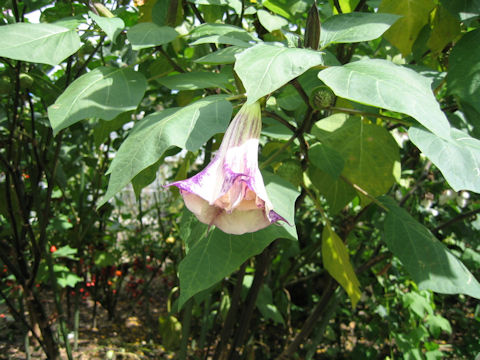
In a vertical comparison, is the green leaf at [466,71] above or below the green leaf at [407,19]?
below

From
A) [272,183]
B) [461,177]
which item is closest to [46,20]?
[272,183]

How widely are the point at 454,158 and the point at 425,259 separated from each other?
0.35 metres

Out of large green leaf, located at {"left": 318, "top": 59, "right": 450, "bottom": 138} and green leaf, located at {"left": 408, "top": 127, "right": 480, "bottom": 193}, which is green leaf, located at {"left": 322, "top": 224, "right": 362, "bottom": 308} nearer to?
green leaf, located at {"left": 408, "top": 127, "right": 480, "bottom": 193}

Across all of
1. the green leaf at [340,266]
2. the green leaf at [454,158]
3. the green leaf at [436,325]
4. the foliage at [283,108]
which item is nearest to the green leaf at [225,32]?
the foliage at [283,108]

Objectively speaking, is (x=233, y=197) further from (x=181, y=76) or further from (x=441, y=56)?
(x=441, y=56)

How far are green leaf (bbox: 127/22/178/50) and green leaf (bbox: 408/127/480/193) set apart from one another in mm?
525

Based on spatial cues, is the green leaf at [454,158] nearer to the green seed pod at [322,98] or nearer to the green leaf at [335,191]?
the green seed pod at [322,98]

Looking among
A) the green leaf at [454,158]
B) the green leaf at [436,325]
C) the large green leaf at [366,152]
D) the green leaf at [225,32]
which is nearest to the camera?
the green leaf at [454,158]

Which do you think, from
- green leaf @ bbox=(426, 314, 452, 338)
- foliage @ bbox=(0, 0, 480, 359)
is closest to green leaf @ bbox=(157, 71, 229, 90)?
foliage @ bbox=(0, 0, 480, 359)

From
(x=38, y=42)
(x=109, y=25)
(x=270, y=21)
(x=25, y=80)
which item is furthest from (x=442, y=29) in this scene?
(x=25, y=80)

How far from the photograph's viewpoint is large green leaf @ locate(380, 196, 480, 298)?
884mm

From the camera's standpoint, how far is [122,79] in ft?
3.02

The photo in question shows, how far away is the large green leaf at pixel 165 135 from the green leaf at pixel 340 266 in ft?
1.97

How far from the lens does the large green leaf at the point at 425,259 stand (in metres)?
0.88
